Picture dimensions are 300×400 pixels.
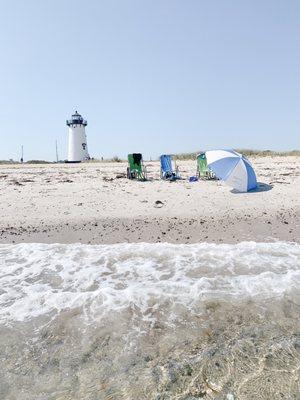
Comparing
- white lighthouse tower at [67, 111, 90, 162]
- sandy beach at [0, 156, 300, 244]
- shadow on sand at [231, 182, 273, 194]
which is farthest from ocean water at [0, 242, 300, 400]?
white lighthouse tower at [67, 111, 90, 162]

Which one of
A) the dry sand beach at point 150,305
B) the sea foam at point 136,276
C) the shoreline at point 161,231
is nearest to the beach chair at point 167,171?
the dry sand beach at point 150,305

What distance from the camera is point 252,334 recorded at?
14.8ft

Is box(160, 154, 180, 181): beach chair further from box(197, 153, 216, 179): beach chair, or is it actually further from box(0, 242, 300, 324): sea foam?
box(0, 242, 300, 324): sea foam

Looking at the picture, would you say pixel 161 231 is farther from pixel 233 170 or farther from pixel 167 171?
pixel 167 171

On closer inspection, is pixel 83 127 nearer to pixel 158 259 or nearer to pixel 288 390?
pixel 158 259

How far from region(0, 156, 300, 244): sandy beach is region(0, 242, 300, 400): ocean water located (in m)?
1.53

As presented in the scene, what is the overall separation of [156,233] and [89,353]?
5601mm

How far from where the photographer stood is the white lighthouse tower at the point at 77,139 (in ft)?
194

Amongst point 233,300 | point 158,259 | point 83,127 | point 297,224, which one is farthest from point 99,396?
point 83,127

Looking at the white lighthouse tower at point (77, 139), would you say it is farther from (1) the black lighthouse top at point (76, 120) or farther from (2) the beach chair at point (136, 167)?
(2) the beach chair at point (136, 167)

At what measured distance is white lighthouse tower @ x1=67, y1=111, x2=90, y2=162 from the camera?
5922cm

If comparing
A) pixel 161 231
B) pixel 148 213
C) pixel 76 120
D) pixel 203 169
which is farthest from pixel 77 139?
pixel 161 231

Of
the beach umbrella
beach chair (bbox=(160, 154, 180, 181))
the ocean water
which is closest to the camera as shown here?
the ocean water

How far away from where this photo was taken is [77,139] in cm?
5941
